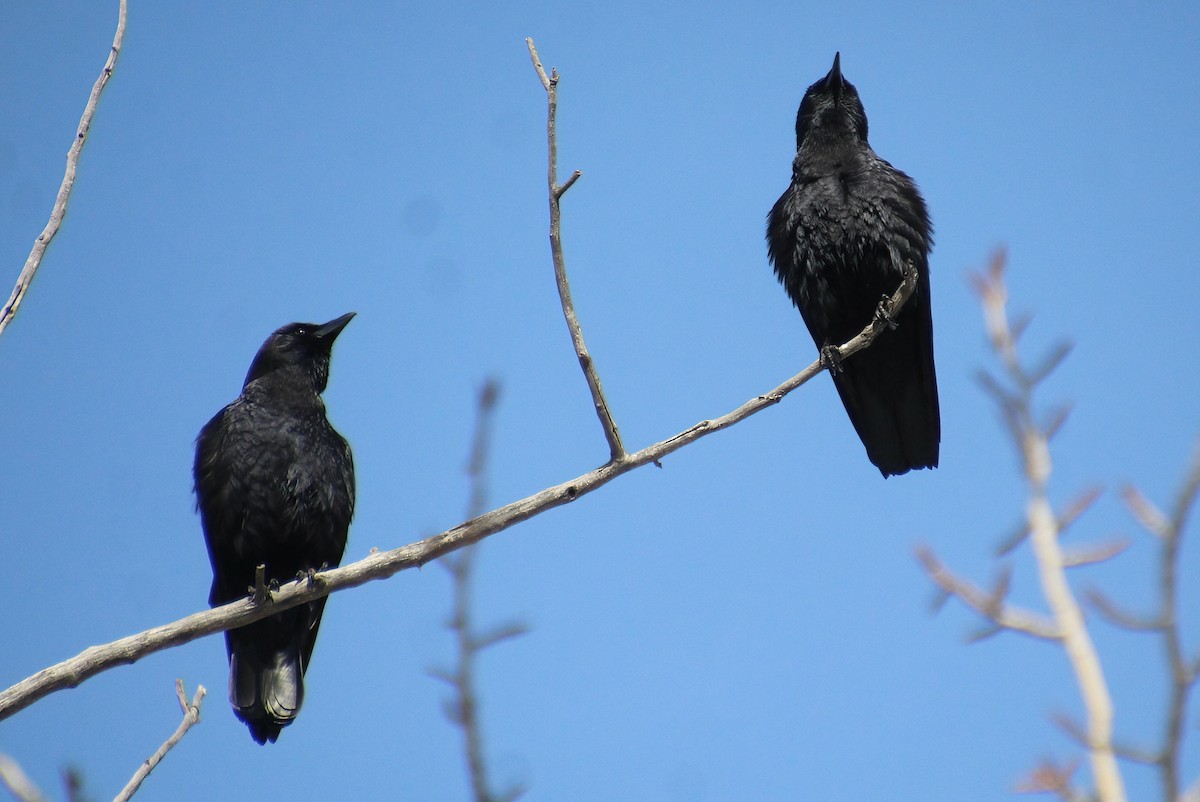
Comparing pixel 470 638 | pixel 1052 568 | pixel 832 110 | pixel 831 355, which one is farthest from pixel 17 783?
pixel 832 110

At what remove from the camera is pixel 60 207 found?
10.5 ft

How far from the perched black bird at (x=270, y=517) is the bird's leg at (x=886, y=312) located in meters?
2.82

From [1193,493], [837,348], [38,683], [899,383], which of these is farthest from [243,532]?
[1193,493]

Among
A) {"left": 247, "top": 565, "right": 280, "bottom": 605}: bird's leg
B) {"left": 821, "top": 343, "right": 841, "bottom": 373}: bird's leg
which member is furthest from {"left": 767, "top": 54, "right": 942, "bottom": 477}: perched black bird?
{"left": 247, "top": 565, "right": 280, "bottom": 605}: bird's leg

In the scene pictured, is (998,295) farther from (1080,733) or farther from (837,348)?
(1080,733)

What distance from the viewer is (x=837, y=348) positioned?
5637 mm

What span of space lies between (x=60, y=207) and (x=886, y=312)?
3.98 metres

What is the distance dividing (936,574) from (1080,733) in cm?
71

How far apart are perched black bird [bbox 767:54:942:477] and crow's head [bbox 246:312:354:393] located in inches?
100

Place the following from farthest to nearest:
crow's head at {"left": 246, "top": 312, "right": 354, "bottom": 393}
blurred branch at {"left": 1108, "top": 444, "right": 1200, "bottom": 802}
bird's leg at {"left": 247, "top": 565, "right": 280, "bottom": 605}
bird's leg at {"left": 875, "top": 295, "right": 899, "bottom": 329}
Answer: crow's head at {"left": 246, "top": 312, "right": 354, "bottom": 393}, bird's leg at {"left": 875, "top": 295, "right": 899, "bottom": 329}, bird's leg at {"left": 247, "top": 565, "right": 280, "bottom": 605}, blurred branch at {"left": 1108, "top": 444, "right": 1200, "bottom": 802}

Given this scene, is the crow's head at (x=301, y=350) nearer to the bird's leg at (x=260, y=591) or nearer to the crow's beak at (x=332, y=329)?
the crow's beak at (x=332, y=329)

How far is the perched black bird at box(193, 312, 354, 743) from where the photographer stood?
17.9ft

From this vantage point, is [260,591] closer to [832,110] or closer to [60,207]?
[60,207]

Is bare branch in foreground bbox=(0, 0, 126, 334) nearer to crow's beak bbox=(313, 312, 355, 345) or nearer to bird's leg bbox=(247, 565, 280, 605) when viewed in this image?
bird's leg bbox=(247, 565, 280, 605)
